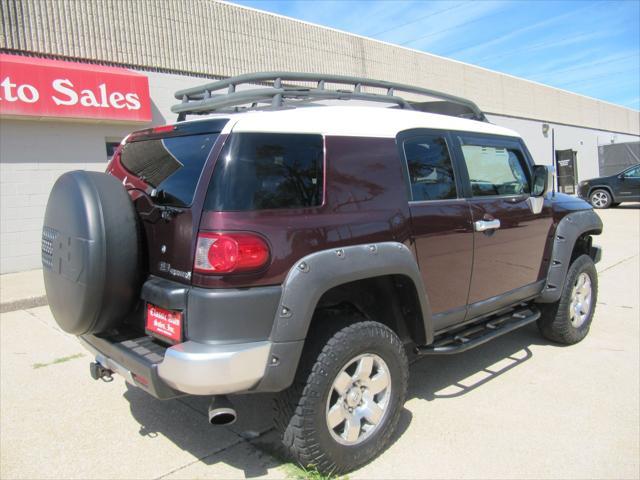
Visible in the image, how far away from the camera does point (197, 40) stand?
10609 mm

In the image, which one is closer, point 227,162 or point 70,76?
point 227,162

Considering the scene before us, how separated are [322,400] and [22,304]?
17.4 feet

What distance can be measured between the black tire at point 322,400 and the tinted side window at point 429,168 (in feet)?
3.11

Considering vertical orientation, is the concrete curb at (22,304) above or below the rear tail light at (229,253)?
below

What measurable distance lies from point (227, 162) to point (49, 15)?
8045mm

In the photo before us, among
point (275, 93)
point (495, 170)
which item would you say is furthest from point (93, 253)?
point (495, 170)

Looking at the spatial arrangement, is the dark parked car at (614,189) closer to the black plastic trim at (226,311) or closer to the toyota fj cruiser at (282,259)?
the toyota fj cruiser at (282,259)

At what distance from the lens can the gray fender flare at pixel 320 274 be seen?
95.7 inches

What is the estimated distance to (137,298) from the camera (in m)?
2.73

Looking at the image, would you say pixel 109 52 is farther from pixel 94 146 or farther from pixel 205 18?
pixel 205 18

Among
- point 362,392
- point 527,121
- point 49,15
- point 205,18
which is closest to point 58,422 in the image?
point 362,392

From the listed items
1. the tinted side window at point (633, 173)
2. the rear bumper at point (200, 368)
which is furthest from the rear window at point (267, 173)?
the tinted side window at point (633, 173)

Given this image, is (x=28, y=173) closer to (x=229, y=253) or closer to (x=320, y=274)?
(x=229, y=253)

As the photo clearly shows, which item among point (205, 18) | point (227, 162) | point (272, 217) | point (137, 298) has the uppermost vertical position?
point (205, 18)
